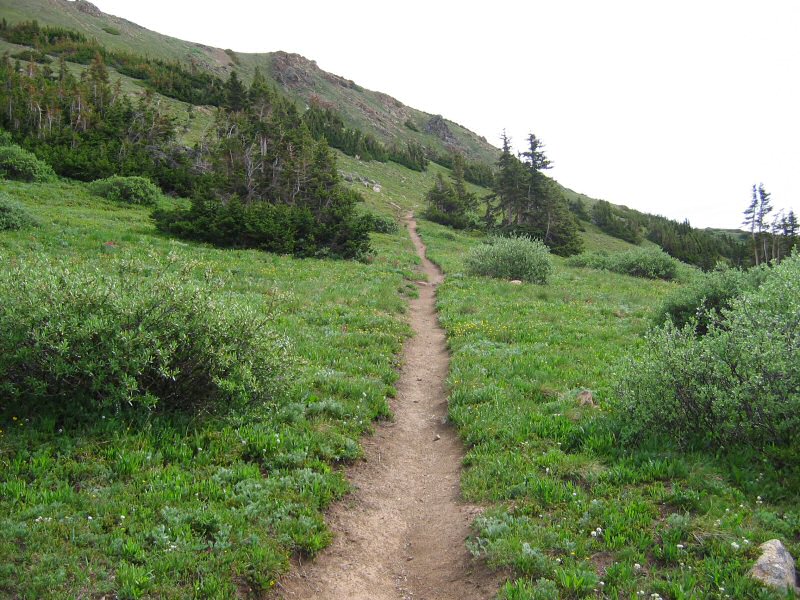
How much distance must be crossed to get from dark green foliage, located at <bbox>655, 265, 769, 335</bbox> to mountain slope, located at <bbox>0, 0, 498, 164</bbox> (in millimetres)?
107016

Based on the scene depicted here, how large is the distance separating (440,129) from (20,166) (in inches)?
6026

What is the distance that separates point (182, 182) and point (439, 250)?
937 inches

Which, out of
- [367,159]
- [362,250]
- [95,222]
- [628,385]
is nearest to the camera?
[628,385]

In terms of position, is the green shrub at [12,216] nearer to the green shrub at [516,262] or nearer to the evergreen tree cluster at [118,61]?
the green shrub at [516,262]

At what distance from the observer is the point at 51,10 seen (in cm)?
10900

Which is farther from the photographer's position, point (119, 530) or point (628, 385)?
point (628, 385)

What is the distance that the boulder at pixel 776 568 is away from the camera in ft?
16.3

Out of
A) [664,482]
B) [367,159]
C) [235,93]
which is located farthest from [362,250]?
[367,159]

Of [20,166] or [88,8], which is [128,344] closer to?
[20,166]

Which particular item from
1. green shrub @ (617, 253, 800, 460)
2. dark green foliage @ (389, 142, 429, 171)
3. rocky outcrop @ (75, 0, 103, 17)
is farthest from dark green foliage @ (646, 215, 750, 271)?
rocky outcrop @ (75, 0, 103, 17)

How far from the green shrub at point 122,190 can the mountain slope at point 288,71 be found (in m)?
75.9

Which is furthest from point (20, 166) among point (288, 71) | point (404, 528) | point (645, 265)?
point (288, 71)

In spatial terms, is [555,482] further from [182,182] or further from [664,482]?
[182,182]

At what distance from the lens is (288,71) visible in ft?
487
